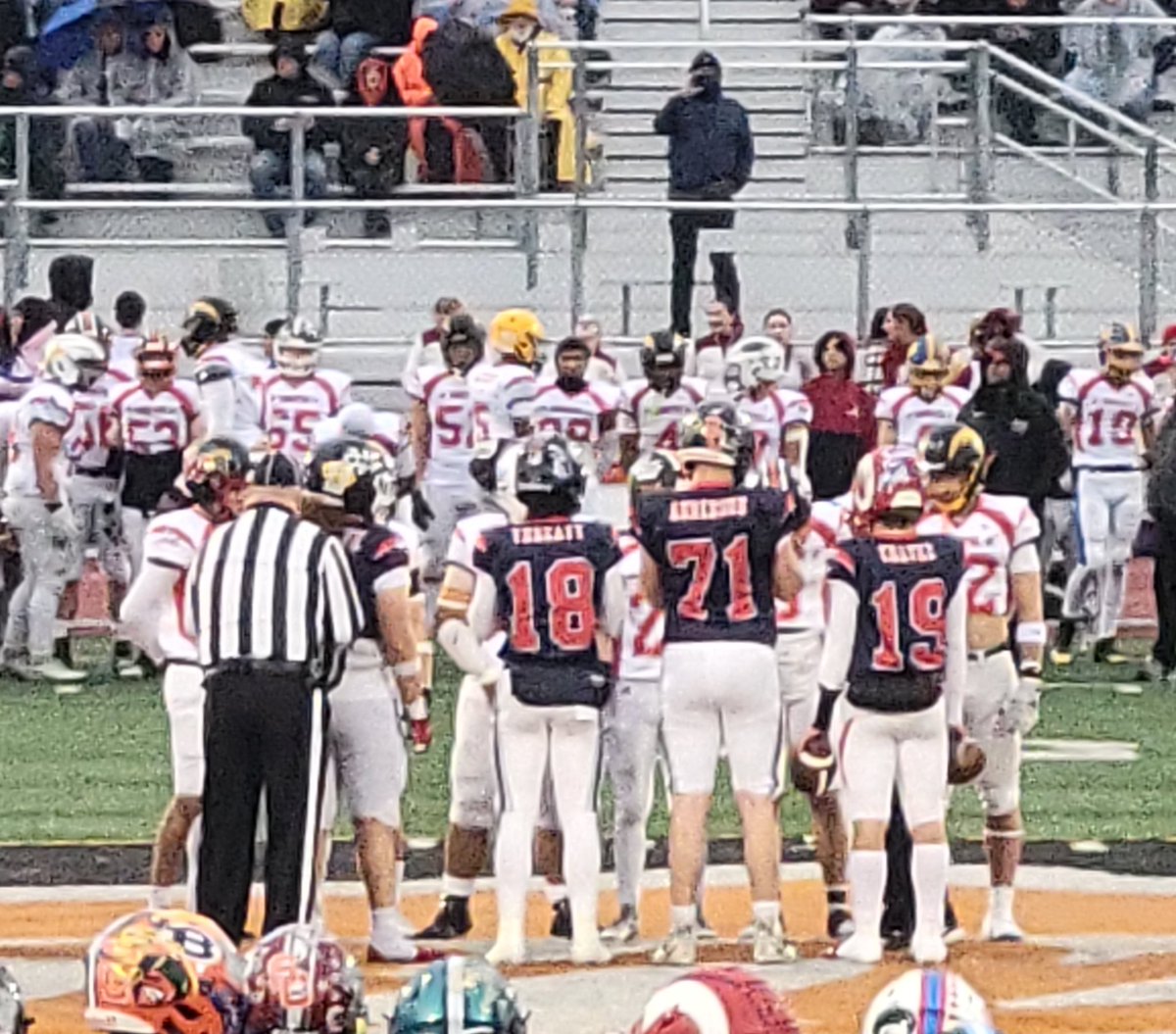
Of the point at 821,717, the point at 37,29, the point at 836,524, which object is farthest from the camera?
the point at 37,29

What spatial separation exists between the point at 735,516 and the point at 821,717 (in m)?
0.66

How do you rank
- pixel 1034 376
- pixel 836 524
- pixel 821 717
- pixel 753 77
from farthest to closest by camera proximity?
pixel 753 77, pixel 1034 376, pixel 836 524, pixel 821 717

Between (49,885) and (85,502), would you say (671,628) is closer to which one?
(49,885)

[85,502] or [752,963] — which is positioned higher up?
[85,502]

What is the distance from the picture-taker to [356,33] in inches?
819

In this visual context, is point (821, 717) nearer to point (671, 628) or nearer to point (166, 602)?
point (671, 628)

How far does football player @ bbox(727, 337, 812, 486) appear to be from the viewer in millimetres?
15422

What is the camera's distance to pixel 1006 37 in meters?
20.2

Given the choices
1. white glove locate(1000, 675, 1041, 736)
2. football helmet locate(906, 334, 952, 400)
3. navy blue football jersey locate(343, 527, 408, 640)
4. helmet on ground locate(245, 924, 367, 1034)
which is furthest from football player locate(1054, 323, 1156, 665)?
helmet on ground locate(245, 924, 367, 1034)

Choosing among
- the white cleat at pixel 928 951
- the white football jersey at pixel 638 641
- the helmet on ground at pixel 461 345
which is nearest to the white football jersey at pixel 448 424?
the helmet on ground at pixel 461 345

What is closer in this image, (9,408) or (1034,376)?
(9,408)

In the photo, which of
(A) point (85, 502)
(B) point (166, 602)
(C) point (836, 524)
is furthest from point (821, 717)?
(A) point (85, 502)

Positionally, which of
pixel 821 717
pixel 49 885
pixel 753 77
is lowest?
pixel 49 885

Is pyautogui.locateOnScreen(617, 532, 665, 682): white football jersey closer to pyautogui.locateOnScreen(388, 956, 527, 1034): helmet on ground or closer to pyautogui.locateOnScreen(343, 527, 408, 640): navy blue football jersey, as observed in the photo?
pyautogui.locateOnScreen(343, 527, 408, 640): navy blue football jersey
